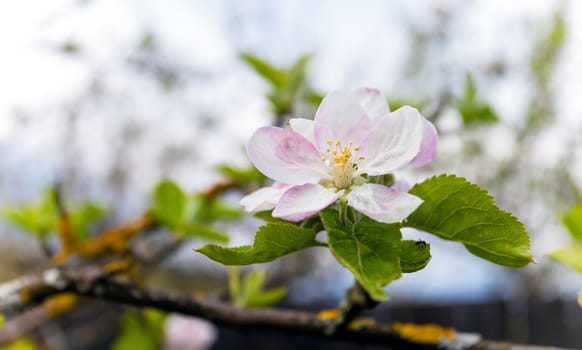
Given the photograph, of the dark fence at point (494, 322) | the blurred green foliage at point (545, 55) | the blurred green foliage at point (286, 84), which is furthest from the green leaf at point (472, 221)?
the dark fence at point (494, 322)

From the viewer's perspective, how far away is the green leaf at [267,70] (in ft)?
3.30

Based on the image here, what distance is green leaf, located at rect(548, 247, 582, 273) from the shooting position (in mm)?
523

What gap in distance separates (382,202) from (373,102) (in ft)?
0.35

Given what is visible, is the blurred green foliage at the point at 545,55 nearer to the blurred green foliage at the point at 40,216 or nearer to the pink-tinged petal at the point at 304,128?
the blurred green foliage at the point at 40,216

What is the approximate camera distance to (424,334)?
562 millimetres

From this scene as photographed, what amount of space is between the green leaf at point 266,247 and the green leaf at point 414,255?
6 cm

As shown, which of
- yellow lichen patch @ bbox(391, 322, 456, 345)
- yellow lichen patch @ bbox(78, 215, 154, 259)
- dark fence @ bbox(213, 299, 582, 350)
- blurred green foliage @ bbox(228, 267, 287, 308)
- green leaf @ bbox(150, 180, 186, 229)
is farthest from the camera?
dark fence @ bbox(213, 299, 582, 350)

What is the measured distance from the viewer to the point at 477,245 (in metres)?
0.39

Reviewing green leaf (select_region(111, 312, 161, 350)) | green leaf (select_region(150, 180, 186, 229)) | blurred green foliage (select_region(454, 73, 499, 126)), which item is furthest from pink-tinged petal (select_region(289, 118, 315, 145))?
blurred green foliage (select_region(454, 73, 499, 126))

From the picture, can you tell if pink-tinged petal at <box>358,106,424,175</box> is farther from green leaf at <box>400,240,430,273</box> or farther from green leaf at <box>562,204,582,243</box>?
green leaf at <box>562,204,582,243</box>

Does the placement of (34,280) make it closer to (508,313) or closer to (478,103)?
(478,103)

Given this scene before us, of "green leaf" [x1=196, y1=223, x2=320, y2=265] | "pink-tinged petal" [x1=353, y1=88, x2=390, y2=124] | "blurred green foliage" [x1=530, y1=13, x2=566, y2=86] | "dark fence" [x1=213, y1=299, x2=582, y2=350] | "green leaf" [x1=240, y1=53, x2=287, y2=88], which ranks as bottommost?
"green leaf" [x1=196, y1=223, x2=320, y2=265]

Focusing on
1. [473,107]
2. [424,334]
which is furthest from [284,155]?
[473,107]

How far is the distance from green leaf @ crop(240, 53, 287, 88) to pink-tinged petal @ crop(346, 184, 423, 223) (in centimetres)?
66
